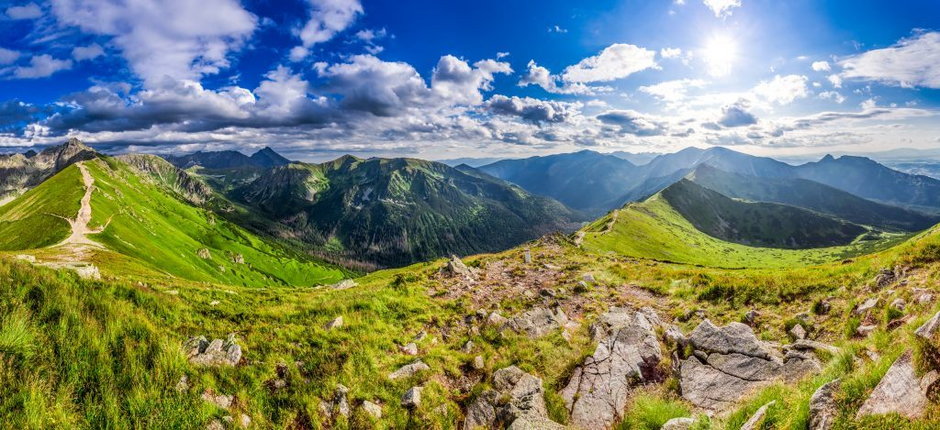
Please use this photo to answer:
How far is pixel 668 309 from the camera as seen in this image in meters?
20.1

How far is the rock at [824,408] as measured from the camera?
6104 mm

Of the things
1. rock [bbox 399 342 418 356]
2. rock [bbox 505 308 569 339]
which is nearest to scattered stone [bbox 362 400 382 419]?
rock [bbox 399 342 418 356]

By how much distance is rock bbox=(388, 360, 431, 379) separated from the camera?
1170cm

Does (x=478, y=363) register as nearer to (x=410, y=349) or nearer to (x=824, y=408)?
(x=410, y=349)

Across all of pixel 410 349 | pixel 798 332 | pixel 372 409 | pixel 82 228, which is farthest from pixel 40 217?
pixel 798 332

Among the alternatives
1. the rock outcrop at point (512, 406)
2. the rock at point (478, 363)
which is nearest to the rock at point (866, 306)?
the rock outcrop at point (512, 406)

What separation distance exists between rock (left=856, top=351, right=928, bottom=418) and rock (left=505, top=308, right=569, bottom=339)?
34.7 feet

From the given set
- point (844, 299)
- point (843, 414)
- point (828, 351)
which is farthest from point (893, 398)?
point (844, 299)

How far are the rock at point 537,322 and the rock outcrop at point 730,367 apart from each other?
17.9 ft

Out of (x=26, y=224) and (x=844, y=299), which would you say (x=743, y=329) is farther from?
(x=26, y=224)

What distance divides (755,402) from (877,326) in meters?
6.67

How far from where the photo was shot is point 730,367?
1189cm

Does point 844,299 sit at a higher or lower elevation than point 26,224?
higher

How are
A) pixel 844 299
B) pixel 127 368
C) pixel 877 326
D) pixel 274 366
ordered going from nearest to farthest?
pixel 127 368 < pixel 274 366 < pixel 877 326 < pixel 844 299
